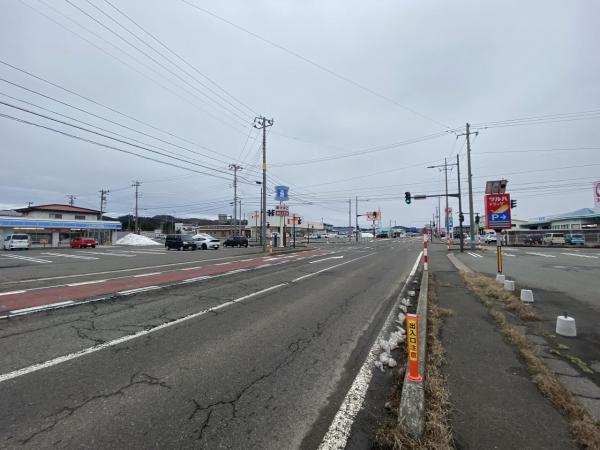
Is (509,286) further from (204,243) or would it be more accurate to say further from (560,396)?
(204,243)

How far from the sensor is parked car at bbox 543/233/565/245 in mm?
41406

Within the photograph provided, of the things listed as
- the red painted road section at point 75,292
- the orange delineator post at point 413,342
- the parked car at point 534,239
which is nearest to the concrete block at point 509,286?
the orange delineator post at point 413,342

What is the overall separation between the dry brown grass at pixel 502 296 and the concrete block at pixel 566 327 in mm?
951

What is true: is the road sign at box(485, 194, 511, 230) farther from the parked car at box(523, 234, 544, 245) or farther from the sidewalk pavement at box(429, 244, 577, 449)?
the parked car at box(523, 234, 544, 245)

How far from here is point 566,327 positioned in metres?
5.15

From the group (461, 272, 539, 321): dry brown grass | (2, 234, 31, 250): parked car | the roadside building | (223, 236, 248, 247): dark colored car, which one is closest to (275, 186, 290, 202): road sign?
(223, 236, 248, 247): dark colored car

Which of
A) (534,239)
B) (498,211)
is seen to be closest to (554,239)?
(534,239)

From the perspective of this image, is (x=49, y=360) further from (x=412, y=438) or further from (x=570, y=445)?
(x=570, y=445)

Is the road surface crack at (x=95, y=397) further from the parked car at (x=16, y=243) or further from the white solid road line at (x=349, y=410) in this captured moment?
the parked car at (x=16, y=243)

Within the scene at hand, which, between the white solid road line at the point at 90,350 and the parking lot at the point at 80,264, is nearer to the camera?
the white solid road line at the point at 90,350

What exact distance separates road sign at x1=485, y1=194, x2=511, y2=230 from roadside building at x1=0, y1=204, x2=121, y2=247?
59314 mm

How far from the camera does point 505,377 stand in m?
3.68

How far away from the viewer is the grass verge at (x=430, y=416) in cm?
248

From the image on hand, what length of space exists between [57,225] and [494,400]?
61810mm
